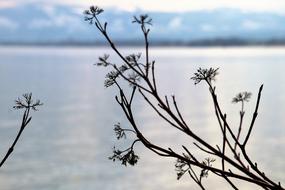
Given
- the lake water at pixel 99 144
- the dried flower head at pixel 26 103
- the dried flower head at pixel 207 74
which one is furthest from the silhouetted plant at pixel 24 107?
the lake water at pixel 99 144

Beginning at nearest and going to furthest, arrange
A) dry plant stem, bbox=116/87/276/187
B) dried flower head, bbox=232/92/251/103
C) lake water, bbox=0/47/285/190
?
1. dry plant stem, bbox=116/87/276/187
2. dried flower head, bbox=232/92/251/103
3. lake water, bbox=0/47/285/190

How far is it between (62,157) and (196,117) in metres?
14.0

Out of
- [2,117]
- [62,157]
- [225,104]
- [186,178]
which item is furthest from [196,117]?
[186,178]

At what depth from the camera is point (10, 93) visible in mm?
46969

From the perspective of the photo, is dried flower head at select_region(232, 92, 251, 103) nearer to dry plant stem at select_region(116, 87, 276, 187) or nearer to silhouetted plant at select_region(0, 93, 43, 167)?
dry plant stem at select_region(116, 87, 276, 187)

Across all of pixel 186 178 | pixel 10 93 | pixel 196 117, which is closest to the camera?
pixel 186 178

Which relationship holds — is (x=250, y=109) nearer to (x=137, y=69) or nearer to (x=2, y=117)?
(x=2, y=117)

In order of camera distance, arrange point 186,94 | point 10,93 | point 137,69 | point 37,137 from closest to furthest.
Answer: point 137,69 → point 37,137 → point 10,93 → point 186,94

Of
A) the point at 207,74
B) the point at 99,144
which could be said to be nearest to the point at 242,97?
the point at 207,74

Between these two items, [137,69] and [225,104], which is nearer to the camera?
[137,69]

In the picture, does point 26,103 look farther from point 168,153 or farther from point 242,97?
point 242,97

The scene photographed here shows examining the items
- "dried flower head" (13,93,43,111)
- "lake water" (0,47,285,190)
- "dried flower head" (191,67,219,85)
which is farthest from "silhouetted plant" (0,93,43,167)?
"lake water" (0,47,285,190)

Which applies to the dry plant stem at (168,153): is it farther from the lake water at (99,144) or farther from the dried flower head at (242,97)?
the lake water at (99,144)

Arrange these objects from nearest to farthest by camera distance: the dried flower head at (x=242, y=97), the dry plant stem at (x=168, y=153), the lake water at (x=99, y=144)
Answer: the dry plant stem at (x=168, y=153)
the dried flower head at (x=242, y=97)
the lake water at (x=99, y=144)
